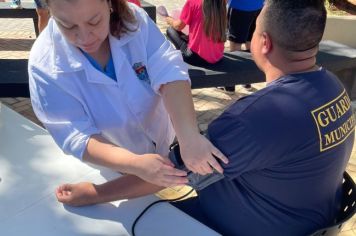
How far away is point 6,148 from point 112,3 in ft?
2.49

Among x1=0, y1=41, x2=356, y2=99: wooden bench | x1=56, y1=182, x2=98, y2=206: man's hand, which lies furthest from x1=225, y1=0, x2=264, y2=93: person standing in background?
x1=56, y1=182, x2=98, y2=206: man's hand

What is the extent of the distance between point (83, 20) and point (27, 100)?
319cm

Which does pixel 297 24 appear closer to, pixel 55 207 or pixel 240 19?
pixel 55 207

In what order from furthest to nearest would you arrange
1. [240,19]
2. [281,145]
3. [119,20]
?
[240,19], [119,20], [281,145]

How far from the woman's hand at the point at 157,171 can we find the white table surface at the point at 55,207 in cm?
15

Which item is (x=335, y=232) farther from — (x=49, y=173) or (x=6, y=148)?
(x=6, y=148)

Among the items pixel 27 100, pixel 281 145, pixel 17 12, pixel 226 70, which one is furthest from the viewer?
pixel 17 12

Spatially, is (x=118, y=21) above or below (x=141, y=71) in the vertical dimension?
above

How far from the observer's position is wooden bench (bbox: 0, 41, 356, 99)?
3113 mm

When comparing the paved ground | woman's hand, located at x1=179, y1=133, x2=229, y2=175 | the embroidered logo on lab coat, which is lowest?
the paved ground

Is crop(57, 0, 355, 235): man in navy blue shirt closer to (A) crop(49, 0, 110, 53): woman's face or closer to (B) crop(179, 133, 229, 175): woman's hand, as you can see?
(B) crop(179, 133, 229, 175): woman's hand

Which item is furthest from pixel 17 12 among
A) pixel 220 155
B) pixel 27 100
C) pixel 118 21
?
pixel 220 155

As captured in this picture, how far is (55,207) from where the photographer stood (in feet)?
4.50

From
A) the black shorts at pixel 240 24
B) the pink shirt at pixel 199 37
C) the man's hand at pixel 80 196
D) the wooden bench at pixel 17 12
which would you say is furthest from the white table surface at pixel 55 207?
the wooden bench at pixel 17 12
